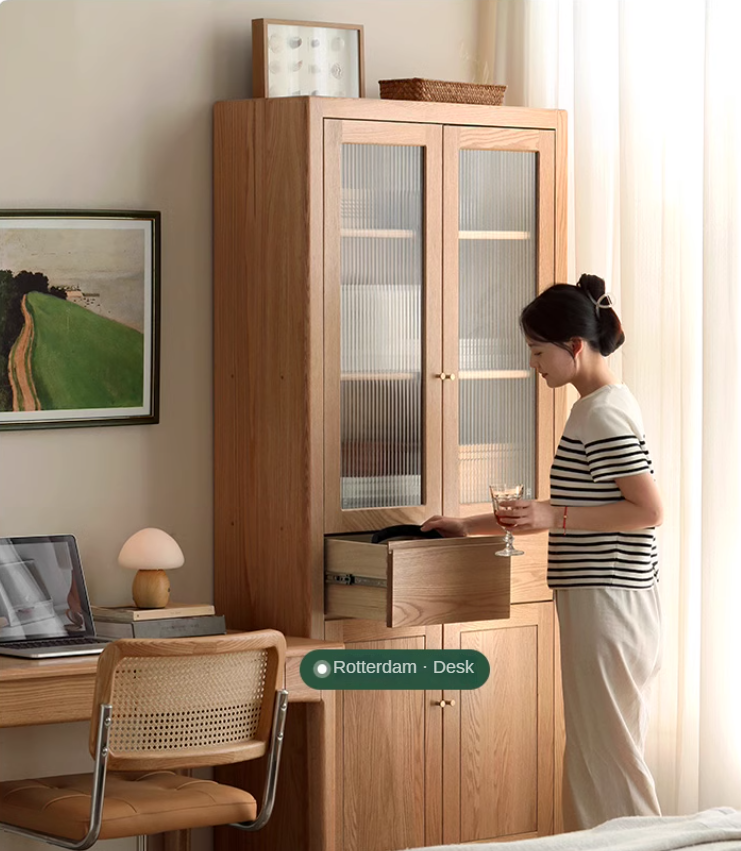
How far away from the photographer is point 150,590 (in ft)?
11.2

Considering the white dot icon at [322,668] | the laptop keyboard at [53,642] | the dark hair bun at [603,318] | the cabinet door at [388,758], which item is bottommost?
the cabinet door at [388,758]

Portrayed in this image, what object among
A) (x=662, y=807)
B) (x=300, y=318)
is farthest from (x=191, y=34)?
(x=662, y=807)

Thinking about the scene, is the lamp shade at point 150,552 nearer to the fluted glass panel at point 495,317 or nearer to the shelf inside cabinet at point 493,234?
the fluted glass panel at point 495,317

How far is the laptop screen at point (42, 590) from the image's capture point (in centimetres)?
327

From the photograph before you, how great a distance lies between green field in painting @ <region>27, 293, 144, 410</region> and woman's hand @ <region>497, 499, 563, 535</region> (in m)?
0.98

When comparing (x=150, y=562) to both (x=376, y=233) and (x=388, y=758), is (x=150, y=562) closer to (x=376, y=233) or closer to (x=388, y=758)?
(x=388, y=758)

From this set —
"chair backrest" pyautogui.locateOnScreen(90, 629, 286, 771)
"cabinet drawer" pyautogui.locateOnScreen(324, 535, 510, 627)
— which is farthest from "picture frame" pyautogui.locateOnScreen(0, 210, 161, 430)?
"chair backrest" pyautogui.locateOnScreen(90, 629, 286, 771)

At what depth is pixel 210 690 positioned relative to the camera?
291 centimetres

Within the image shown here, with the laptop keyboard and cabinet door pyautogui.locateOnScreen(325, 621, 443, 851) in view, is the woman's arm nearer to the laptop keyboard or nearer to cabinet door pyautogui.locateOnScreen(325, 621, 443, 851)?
cabinet door pyautogui.locateOnScreen(325, 621, 443, 851)

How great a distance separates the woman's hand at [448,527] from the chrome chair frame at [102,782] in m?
0.61

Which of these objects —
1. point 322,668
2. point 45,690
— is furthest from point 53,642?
point 322,668

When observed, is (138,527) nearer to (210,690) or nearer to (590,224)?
(210,690)

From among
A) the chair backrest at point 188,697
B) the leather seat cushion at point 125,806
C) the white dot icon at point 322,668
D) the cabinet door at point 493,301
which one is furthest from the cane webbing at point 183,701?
the cabinet door at point 493,301

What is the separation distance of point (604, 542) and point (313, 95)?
1.29 metres
